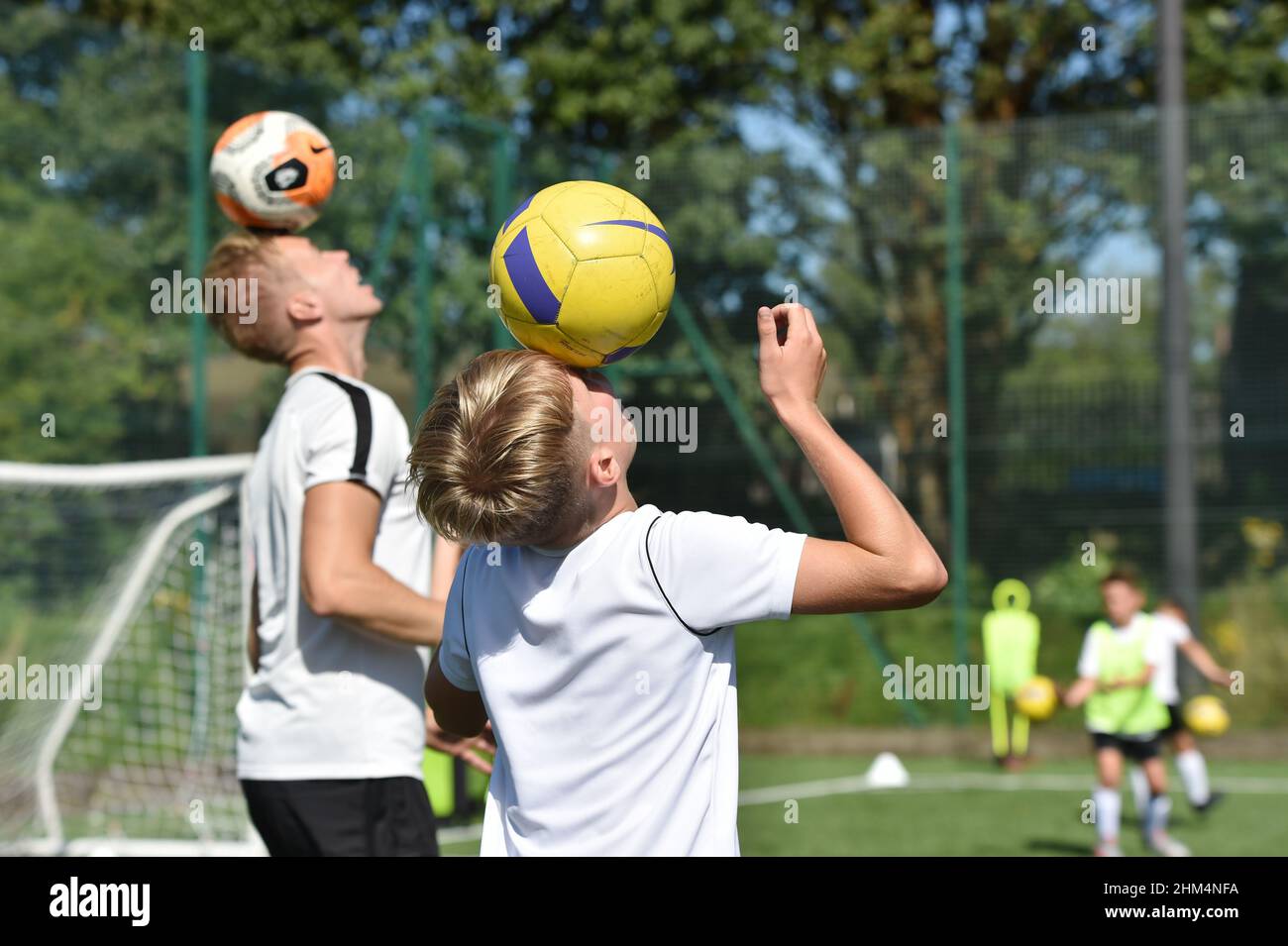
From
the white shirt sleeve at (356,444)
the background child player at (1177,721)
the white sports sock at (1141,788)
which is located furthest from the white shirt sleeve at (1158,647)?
the white shirt sleeve at (356,444)

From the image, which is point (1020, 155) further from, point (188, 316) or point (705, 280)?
point (188, 316)

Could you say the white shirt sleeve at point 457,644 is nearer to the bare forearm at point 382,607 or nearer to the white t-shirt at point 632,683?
the white t-shirt at point 632,683

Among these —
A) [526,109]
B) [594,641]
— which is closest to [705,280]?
[526,109]

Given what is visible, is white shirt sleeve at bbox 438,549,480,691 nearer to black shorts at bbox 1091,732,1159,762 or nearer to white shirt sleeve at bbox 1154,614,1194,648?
black shorts at bbox 1091,732,1159,762

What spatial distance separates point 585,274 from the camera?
8.52 feet

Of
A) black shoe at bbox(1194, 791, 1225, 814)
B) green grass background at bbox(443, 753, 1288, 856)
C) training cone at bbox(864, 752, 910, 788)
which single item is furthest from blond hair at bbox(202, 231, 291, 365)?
training cone at bbox(864, 752, 910, 788)

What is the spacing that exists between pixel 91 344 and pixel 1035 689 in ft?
20.3

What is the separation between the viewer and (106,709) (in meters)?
7.25

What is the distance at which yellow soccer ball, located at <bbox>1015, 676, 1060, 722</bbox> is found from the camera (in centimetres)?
1001

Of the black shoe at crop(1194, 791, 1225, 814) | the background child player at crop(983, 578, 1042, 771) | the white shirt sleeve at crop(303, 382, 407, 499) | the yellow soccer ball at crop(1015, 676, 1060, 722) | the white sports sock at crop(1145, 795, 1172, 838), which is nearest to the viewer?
the white shirt sleeve at crop(303, 382, 407, 499)

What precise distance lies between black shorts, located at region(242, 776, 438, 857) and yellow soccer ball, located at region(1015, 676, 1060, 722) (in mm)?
7331

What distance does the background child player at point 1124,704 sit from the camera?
8133 millimetres

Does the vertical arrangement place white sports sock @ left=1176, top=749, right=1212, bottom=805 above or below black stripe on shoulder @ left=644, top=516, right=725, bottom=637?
below

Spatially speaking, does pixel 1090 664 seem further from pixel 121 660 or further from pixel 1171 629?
pixel 121 660
